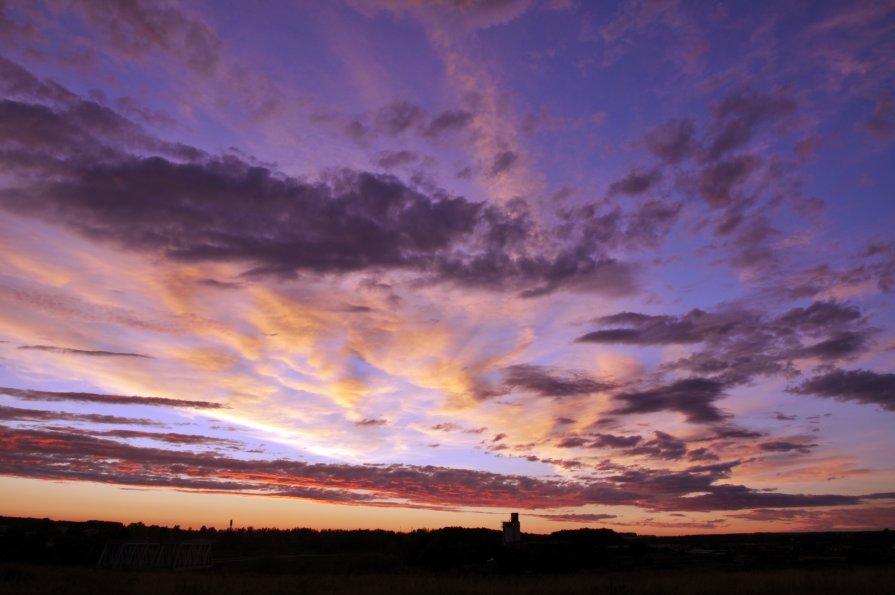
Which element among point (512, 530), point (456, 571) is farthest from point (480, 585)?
point (512, 530)

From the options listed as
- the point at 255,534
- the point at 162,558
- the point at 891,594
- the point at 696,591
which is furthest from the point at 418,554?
the point at 255,534

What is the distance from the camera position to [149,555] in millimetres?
56375

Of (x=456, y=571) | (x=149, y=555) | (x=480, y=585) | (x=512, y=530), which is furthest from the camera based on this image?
(x=512, y=530)

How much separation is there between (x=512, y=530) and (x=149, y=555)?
1372 inches

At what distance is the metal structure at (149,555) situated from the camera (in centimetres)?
5478

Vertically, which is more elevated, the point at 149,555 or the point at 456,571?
the point at 149,555

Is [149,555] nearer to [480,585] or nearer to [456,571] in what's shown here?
[456,571]

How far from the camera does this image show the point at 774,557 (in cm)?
5781

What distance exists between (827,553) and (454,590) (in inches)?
2054

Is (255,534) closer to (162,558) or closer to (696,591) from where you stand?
(162,558)

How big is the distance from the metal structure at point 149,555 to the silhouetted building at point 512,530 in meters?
29.3

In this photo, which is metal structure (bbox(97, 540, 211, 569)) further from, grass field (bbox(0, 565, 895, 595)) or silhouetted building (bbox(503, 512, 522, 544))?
silhouetted building (bbox(503, 512, 522, 544))

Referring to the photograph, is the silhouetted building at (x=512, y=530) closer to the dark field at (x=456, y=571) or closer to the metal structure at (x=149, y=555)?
the dark field at (x=456, y=571)

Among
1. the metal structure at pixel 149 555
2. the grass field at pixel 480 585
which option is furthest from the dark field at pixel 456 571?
the metal structure at pixel 149 555
